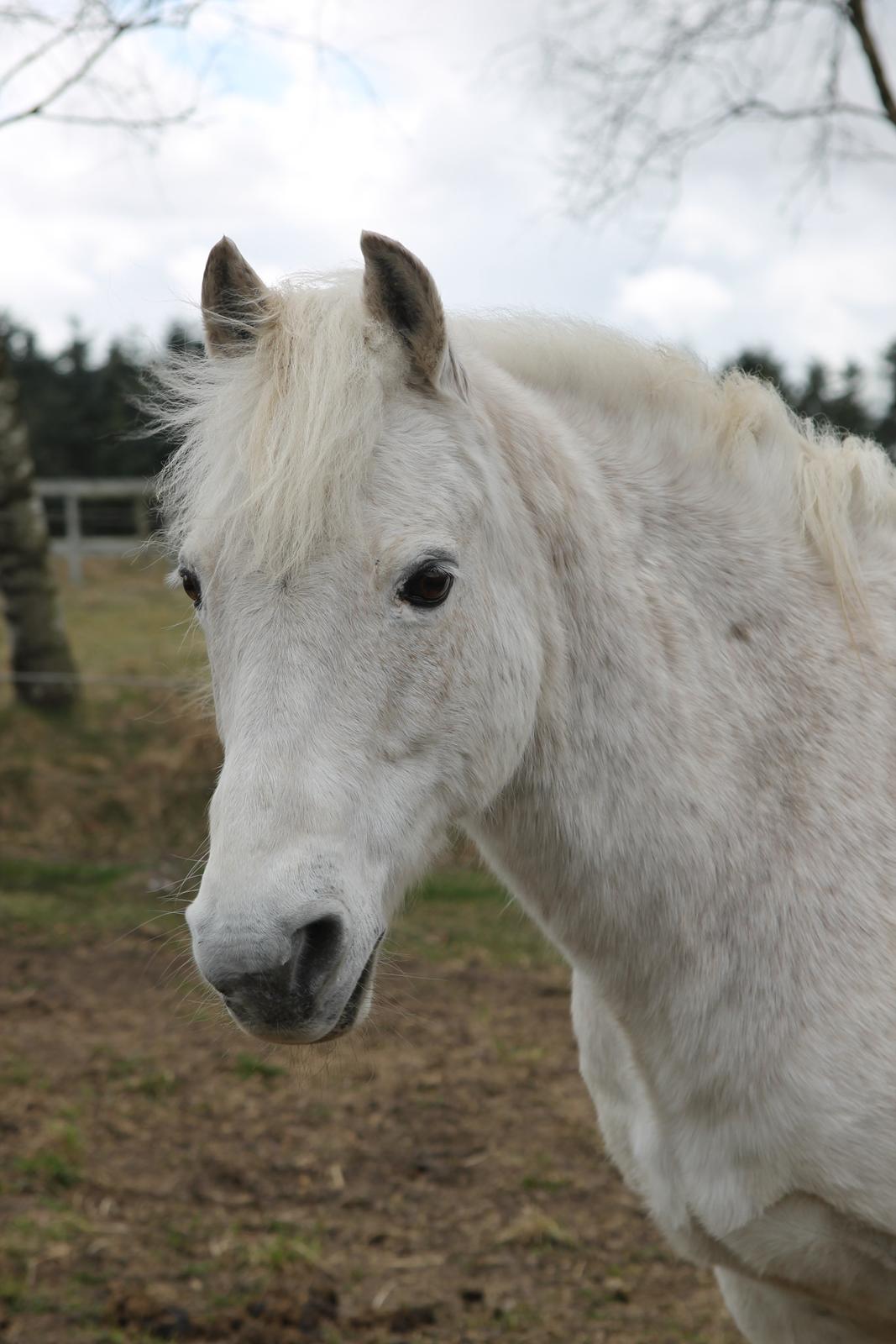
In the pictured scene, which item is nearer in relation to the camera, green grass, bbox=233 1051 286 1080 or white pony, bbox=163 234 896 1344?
white pony, bbox=163 234 896 1344

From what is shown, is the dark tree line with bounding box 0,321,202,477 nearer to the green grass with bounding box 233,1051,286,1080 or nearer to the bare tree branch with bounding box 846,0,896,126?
the bare tree branch with bounding box 846,0,896,126

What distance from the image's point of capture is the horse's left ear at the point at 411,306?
2.09m

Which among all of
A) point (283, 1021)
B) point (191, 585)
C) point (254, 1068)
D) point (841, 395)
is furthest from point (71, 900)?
point (841, 395)

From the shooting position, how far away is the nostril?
1820mm

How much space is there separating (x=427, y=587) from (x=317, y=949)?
2.15ft

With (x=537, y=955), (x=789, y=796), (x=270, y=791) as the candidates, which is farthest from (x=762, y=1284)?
(x=537, y=955)

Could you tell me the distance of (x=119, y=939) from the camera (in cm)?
707

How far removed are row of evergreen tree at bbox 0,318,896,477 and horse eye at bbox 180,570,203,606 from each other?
17736 millimetres

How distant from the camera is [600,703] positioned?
2.30 meters

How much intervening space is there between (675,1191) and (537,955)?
4.75 m

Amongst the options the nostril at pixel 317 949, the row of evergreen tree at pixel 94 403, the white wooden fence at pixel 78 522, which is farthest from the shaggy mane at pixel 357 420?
the row of evergreen tree at pixel 94 403

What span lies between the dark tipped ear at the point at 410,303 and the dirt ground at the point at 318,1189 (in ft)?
4.55

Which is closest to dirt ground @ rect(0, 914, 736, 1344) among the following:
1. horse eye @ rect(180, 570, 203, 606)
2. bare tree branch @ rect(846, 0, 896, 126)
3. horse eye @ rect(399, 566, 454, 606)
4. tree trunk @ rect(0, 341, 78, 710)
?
horse eye @ rect(180, 570, 203, 606)

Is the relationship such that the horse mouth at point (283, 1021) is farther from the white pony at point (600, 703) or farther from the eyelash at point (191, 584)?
the eyelash at point (191, 584)
